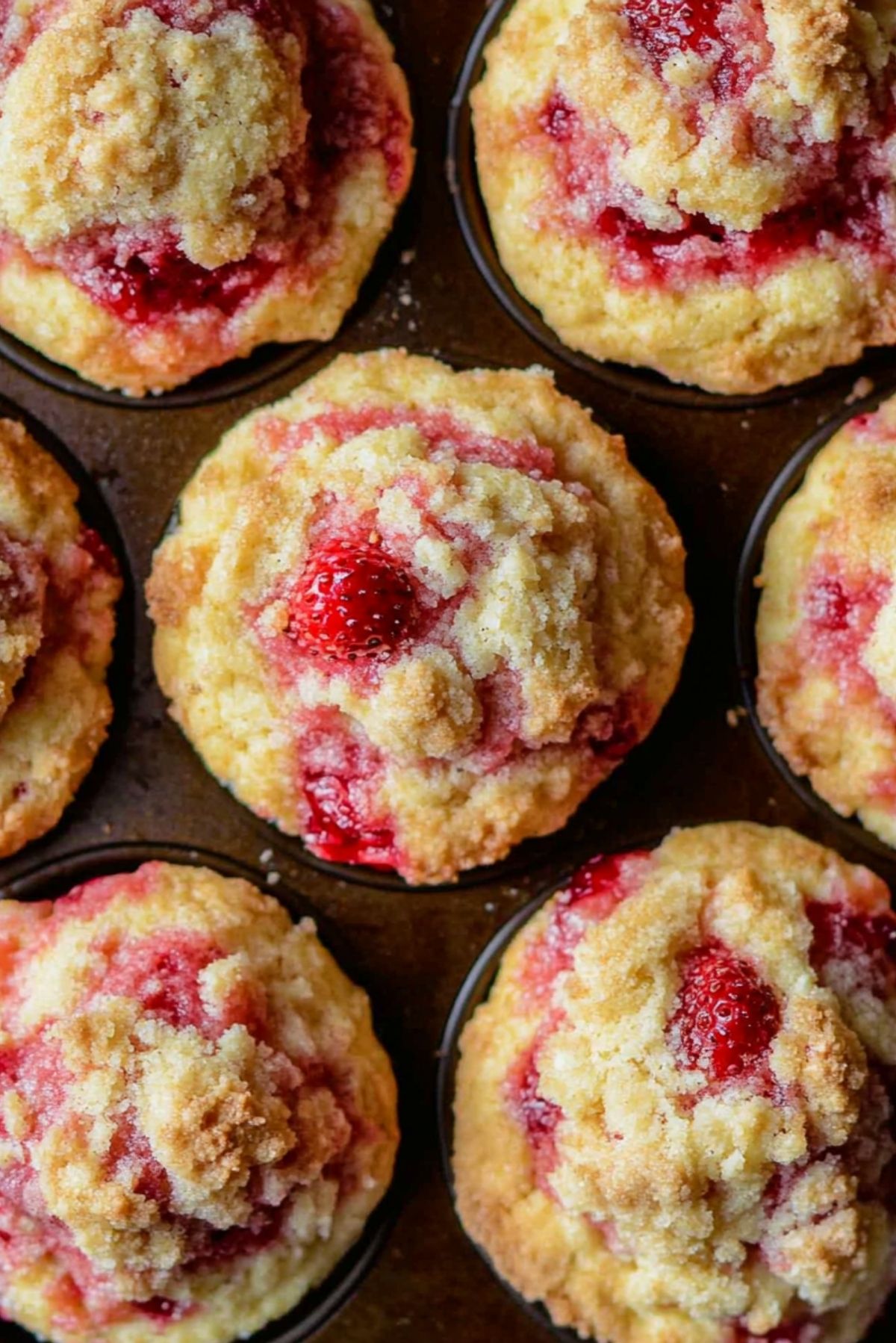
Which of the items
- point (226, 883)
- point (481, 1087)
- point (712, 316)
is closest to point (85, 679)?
point (226, 883)

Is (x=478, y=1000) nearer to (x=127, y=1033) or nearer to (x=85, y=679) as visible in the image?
(x=127, y=1033)

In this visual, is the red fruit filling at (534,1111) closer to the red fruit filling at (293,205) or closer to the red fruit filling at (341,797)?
the red fruit filling at (341,797)

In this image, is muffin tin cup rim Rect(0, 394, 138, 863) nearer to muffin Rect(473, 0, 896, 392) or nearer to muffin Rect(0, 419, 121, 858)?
muffin Rect(0, 419, 121, 858)

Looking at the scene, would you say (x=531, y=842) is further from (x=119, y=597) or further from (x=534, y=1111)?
(x=119, y=597)

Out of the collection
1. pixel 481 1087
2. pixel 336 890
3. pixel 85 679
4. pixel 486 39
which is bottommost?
pixel 481 1087

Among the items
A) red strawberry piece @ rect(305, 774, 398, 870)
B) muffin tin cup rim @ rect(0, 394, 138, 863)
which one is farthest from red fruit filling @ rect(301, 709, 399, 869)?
muffin tin cup rim @ rect(0, 394, 138, 863)
